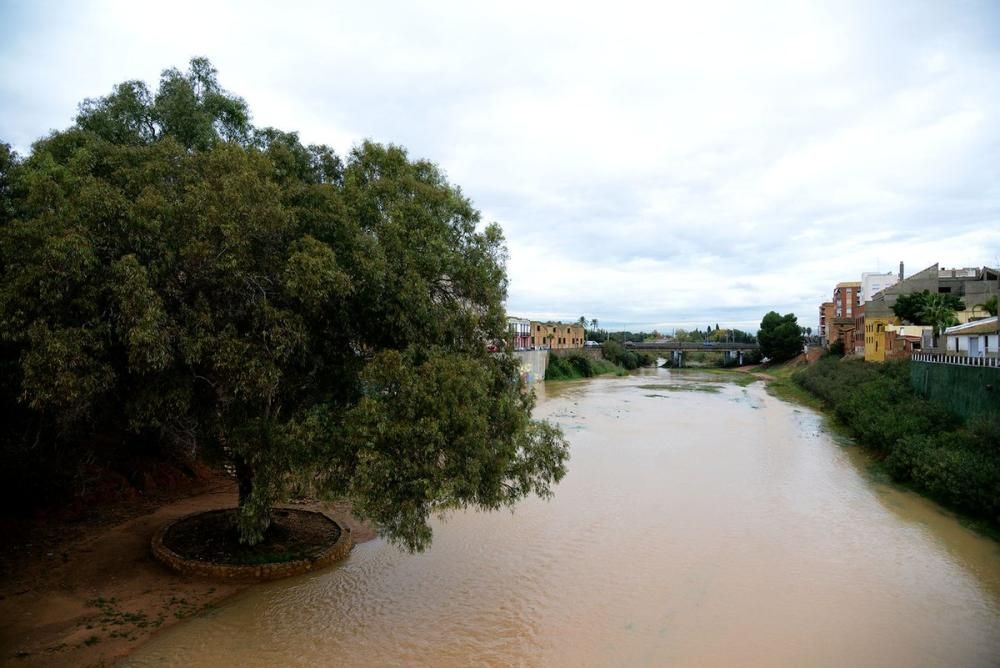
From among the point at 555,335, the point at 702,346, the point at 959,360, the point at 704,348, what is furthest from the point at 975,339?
the point at 704,348

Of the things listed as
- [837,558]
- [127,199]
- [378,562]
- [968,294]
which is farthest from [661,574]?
[968,294]

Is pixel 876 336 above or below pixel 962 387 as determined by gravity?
above

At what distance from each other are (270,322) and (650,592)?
348 inches

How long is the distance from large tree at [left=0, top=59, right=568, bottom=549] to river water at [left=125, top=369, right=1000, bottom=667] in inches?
73.0

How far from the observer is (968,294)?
52.7 meters

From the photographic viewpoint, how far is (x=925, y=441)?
20.9m

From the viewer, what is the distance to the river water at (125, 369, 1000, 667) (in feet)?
31.8

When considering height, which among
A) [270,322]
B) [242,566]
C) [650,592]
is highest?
[270,322]

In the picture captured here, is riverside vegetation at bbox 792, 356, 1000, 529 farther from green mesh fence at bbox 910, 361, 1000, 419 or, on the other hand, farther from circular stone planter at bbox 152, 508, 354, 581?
circular stone planter at bbox 152, 508, 354, 581

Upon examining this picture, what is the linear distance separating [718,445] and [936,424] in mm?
8464

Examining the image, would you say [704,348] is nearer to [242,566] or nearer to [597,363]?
[597,363]

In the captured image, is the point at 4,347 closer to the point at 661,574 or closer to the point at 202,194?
the point at 202,194

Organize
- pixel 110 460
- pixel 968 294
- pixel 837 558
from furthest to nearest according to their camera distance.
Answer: pixel 968 294 < pixel 110 460 < pixel 837 558

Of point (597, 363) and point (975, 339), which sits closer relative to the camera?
point (975, 339)
